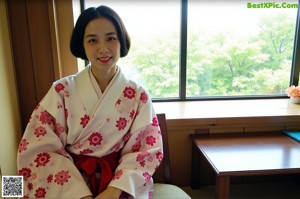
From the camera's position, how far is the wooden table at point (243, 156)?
115cm

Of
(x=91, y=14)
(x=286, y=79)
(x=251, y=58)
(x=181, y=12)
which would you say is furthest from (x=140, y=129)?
(x=286, y=79)

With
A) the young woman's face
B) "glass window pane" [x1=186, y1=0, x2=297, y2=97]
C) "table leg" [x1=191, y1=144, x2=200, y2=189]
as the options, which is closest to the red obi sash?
the young woman's face

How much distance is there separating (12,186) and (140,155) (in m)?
0.56

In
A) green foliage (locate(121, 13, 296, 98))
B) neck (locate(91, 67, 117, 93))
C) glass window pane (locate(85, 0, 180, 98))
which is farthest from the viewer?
green foliage (locate(121, 13, 296, 98))

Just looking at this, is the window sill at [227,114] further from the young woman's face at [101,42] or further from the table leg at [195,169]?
the young woman's face at [101,42]

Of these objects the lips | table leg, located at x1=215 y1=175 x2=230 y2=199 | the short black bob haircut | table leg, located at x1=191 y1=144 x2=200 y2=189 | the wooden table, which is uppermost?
the short black bob haircut

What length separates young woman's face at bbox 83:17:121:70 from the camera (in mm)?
999

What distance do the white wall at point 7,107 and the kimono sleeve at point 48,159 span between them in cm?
29

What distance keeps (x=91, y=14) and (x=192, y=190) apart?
1335mm

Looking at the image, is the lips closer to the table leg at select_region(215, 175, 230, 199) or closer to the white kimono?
the white kimono

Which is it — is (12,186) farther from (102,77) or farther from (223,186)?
(223,186)

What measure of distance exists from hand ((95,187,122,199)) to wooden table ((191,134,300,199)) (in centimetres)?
49

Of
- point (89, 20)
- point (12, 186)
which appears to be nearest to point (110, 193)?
point (12, 186)

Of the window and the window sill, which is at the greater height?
the window
